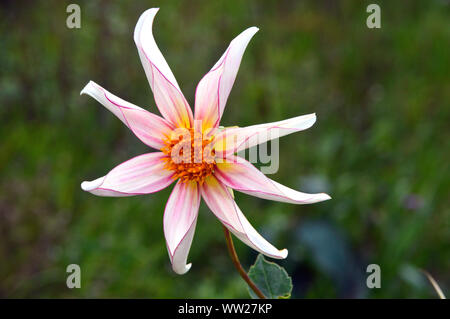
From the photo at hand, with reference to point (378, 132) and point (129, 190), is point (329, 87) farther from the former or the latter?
point (129, 190)

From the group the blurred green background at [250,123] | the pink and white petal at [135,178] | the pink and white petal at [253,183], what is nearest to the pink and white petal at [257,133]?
the pink and white petal at [253,183]

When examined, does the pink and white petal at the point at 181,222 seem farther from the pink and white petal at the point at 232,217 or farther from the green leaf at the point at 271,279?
the green leaf at the point at 271,279

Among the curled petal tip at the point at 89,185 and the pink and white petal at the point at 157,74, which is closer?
the curled petal tip at the point at 89,185

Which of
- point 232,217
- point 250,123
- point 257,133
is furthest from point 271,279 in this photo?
point 250,123

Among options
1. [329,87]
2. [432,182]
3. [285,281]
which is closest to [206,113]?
[285,281]

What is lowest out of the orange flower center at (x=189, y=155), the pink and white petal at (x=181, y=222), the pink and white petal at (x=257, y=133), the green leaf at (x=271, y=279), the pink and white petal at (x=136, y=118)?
the green leaf at (x=271, y=279)

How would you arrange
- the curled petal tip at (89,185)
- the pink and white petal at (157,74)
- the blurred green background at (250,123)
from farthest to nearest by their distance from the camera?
the blurred green background at (250,123), the pink and white petal at (157,74), the curled petal tip at (89,185)

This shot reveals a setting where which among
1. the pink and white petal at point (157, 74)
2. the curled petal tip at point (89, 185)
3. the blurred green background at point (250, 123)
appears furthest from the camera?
the blurred green background at point (250, 123)
